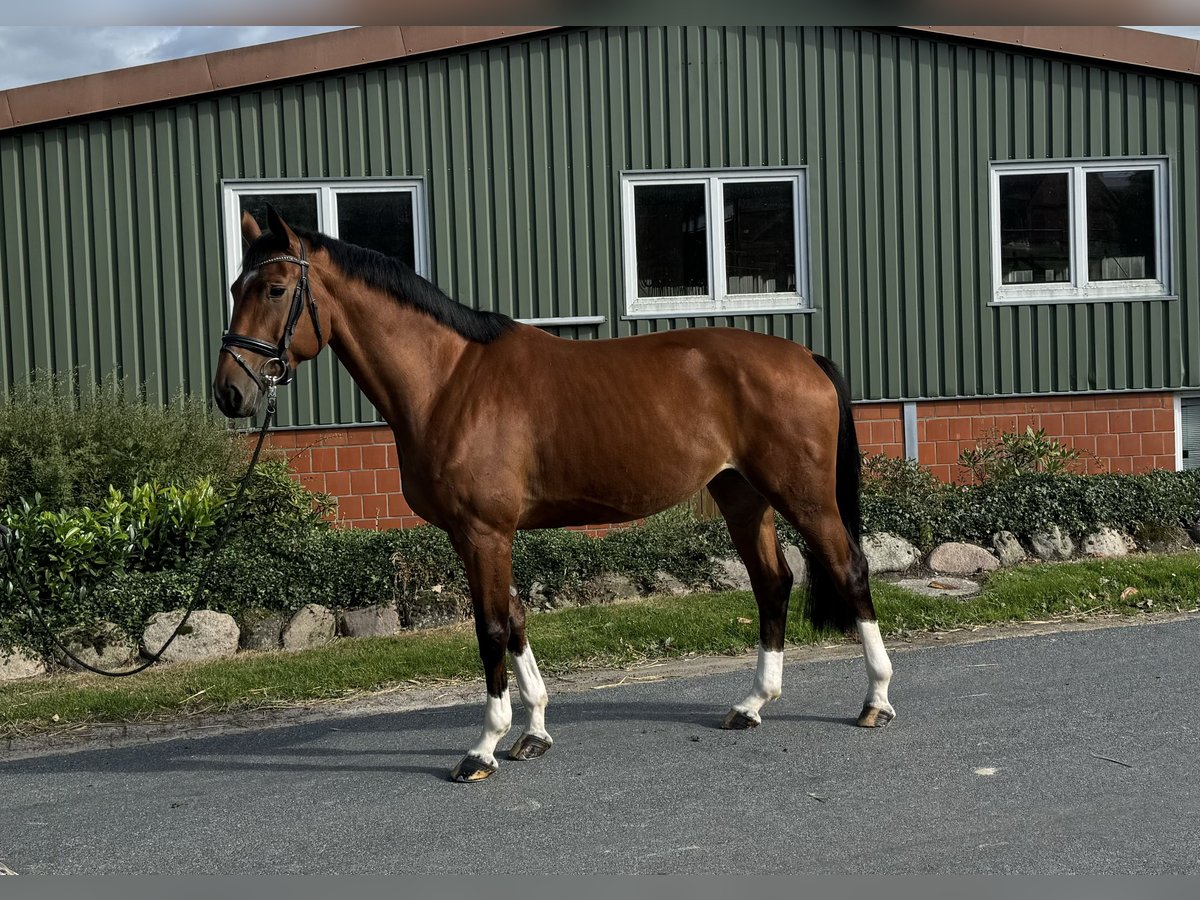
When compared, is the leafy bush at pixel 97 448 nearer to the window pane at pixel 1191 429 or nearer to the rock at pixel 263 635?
the rock at pixel 263 635

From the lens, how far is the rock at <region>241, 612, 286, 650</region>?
A: 7.30m

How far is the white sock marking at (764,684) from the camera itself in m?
5.44

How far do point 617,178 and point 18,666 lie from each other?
256 inches

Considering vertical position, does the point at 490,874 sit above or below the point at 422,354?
below

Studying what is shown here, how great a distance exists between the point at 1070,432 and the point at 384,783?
8.63 metres

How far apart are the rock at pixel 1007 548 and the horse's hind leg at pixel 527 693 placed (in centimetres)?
483

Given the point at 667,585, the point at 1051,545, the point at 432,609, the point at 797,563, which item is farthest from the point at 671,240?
the point at 432,609

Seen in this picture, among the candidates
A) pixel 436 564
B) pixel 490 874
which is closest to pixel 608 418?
pixel 490 874

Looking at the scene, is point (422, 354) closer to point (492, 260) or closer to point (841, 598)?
point (841, 598)

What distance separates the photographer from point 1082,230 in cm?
1134

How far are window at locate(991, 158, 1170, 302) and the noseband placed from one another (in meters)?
8.21

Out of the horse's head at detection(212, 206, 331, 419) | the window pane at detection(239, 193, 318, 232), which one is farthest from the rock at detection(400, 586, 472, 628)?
the window pane at detection(239, 193, 318, 232)

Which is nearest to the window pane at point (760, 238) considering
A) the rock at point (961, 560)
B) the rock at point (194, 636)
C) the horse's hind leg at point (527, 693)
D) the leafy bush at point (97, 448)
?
the rock at point (961, 560)

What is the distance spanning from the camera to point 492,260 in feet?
34.9
